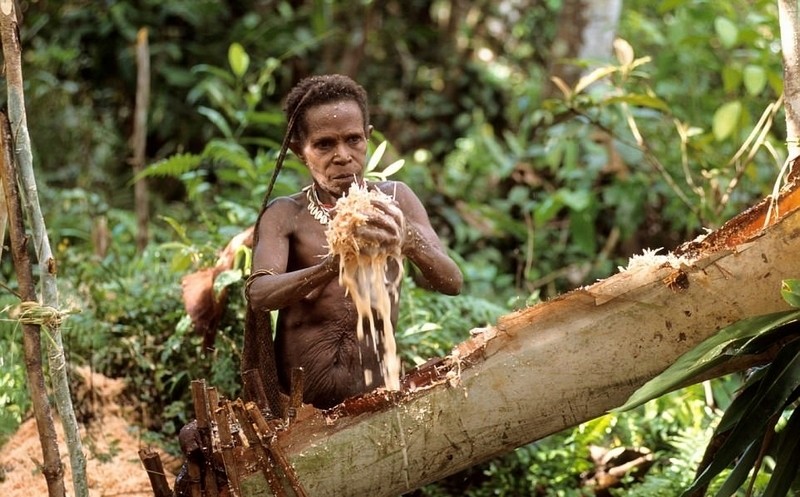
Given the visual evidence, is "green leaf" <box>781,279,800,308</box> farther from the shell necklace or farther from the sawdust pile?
the shell necklace

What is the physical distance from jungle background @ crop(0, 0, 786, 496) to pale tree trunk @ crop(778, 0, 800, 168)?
1.45 feet

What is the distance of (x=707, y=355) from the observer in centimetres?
272

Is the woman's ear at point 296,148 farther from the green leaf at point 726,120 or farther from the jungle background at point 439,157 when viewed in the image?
the green leaf at point 726,120

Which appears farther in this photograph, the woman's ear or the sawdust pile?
the woman's ear

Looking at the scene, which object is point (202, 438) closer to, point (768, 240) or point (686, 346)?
point (686, 346)

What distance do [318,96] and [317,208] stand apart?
0.37 meters

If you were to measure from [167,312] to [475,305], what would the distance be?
58.4 inches

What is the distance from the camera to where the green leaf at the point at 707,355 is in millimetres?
2686

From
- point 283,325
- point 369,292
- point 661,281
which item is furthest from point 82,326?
point 661,281

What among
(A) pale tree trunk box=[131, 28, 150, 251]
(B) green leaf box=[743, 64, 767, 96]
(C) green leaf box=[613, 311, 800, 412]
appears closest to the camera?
(C) green leaf box=[613, 311, 800, 412]

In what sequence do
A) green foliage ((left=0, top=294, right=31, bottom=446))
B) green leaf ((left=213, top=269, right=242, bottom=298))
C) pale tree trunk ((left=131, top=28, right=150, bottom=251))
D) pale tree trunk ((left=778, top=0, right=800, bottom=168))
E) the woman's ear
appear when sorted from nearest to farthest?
pale tree trunk ((left=778, top=0, right=800, bottom=168))
the woman's ear
green foliage ((left=0, top=294, right=31, bottom=446))
green leaf ((left=213, top=269, right=242, bottom=298))
pale tree trunk ((left=131, top=28, right=150, bottom=251))

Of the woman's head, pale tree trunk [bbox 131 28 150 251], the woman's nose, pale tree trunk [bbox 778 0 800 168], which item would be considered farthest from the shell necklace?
pale tree trunk [bbox 131 28 150 251]

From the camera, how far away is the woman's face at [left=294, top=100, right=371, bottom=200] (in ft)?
10.6

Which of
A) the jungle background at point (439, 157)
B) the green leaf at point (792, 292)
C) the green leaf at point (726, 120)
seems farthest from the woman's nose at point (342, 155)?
the green leaf at point (726, 120)
